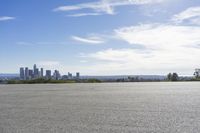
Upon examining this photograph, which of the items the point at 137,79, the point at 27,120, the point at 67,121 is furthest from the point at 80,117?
the point at 137,79

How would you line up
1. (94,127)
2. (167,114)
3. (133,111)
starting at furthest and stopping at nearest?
(133,111)
(167,114)
(94,127)

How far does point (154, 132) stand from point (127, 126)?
56.9 inches

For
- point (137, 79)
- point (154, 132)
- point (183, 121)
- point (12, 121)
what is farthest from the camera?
point (137, 79)

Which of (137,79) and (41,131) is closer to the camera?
(41,131)

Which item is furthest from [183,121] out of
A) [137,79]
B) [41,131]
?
[137,79]

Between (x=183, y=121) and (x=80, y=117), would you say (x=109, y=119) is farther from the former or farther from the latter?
(x=183, y=121)

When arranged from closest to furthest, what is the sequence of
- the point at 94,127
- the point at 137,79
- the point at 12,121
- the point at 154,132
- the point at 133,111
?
the point at 154,132, the point at 94,127, the point at 12,121, the point at 133,111, the point at 137,79

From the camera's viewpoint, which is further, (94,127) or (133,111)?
(133,111)

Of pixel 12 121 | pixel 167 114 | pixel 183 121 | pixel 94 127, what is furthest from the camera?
pixel 167 114

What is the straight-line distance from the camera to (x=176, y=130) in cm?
1162

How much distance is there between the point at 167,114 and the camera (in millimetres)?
15602

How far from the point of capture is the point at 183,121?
1342cm

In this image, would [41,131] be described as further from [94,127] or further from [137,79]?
[137,79]

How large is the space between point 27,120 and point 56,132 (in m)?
3.18
